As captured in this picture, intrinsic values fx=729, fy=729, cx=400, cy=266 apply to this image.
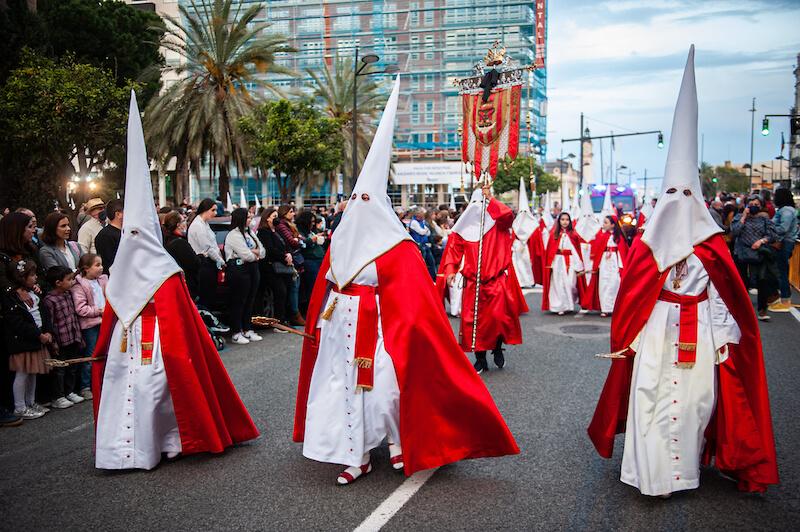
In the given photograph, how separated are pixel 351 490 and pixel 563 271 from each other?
923 centimetres

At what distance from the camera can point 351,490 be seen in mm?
4680

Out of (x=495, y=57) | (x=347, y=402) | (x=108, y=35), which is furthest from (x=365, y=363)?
(x=108, y=35)

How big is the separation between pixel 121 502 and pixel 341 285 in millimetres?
1939

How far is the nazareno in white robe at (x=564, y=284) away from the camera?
13.1 m

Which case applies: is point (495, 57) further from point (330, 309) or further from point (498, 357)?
point (330, 309)

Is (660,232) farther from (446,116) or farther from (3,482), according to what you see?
(446,116)

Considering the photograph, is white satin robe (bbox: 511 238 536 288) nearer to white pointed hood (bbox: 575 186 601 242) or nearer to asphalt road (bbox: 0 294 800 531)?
white pointed hood (bbox: 575 186 601 242)

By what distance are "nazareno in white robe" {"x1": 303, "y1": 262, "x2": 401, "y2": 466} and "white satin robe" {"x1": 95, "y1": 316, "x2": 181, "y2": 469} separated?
1.10m

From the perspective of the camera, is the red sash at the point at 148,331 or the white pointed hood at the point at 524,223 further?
the white pointed hood at the point at 524,223

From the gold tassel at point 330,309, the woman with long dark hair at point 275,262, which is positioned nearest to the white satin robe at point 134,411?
the gold tassel at point 330,309

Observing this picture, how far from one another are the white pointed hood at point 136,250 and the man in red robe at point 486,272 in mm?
3676

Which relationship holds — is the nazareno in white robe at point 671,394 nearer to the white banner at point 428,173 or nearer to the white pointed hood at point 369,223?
the white pointed hood at point 369,223

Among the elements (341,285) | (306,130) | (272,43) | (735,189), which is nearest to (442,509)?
(341,285)

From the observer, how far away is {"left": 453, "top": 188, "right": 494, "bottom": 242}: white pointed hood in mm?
8211
